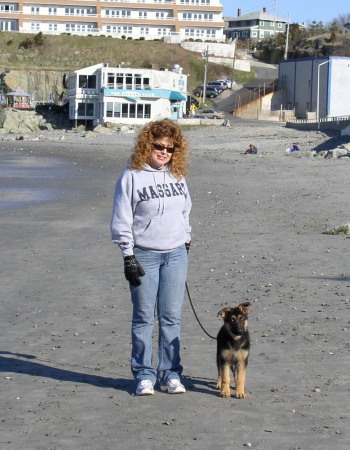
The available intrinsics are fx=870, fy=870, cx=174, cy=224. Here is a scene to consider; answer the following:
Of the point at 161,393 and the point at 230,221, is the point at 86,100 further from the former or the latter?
the point at 161,393

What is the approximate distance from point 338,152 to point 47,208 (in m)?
16.4

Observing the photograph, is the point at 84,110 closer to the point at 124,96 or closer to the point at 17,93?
the point at 124,96

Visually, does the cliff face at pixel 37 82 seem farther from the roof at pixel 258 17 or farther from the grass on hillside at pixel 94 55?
the roof at pixel 258 17

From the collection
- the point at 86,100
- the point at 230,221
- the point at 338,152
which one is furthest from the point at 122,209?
the point at 86,100

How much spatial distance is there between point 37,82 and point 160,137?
266 ft

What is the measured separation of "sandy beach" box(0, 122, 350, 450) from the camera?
5672mm

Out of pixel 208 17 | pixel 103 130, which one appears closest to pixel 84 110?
pixel 103 130

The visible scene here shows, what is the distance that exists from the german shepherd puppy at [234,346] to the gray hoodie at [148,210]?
67 cm

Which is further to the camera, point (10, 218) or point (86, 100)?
point (86, 100)

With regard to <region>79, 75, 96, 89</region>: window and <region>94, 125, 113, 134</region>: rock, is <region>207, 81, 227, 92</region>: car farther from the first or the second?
<region>94, 125, 113, 134</region>: rock

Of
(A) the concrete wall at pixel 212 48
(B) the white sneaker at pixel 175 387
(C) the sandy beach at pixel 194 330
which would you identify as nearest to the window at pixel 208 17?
(A) the concrete wall at pixel 212 48

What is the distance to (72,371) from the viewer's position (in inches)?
280

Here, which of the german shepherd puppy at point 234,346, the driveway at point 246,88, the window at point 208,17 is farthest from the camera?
the window at point 208,17

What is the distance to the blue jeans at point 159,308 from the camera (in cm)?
629
